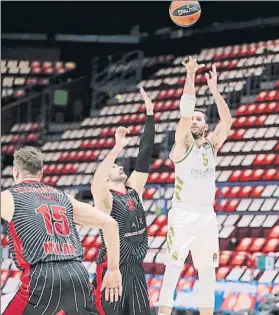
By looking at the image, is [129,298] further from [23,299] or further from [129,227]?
[23,299]

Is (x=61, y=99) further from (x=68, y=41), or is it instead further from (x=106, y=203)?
(x=106, y=203)

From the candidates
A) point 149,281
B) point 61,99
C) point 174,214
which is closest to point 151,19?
point 61,99

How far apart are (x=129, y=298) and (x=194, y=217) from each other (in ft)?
2.86

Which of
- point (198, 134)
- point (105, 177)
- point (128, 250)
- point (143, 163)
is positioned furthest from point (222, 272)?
point (105, 177)

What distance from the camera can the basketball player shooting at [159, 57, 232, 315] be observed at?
6809 millimetres

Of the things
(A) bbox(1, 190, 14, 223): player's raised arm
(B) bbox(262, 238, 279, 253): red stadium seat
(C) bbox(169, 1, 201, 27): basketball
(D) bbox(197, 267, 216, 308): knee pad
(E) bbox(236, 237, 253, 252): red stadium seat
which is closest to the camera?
(A) bbox(1, 190, 14, 223): player's raised arm

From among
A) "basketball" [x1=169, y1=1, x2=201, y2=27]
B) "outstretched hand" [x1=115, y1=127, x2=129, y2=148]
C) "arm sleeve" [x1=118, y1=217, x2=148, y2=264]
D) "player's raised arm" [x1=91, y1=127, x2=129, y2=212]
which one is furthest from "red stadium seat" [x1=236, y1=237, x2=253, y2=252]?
"outstretched hand" [x1=115, y1=127, x2=129, y2=148]

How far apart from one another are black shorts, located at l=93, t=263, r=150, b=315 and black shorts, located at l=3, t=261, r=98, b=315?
1.43 meters

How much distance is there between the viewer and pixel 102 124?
1597 cm

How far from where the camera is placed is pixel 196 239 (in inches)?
271

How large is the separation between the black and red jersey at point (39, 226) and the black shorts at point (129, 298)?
149cm

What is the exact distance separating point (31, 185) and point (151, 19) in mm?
13309

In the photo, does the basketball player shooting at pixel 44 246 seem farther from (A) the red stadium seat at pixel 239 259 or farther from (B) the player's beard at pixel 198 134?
(A) the red stadium seat at pixel 239 259

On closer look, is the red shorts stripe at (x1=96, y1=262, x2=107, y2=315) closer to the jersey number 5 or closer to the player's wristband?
the player's wristband
